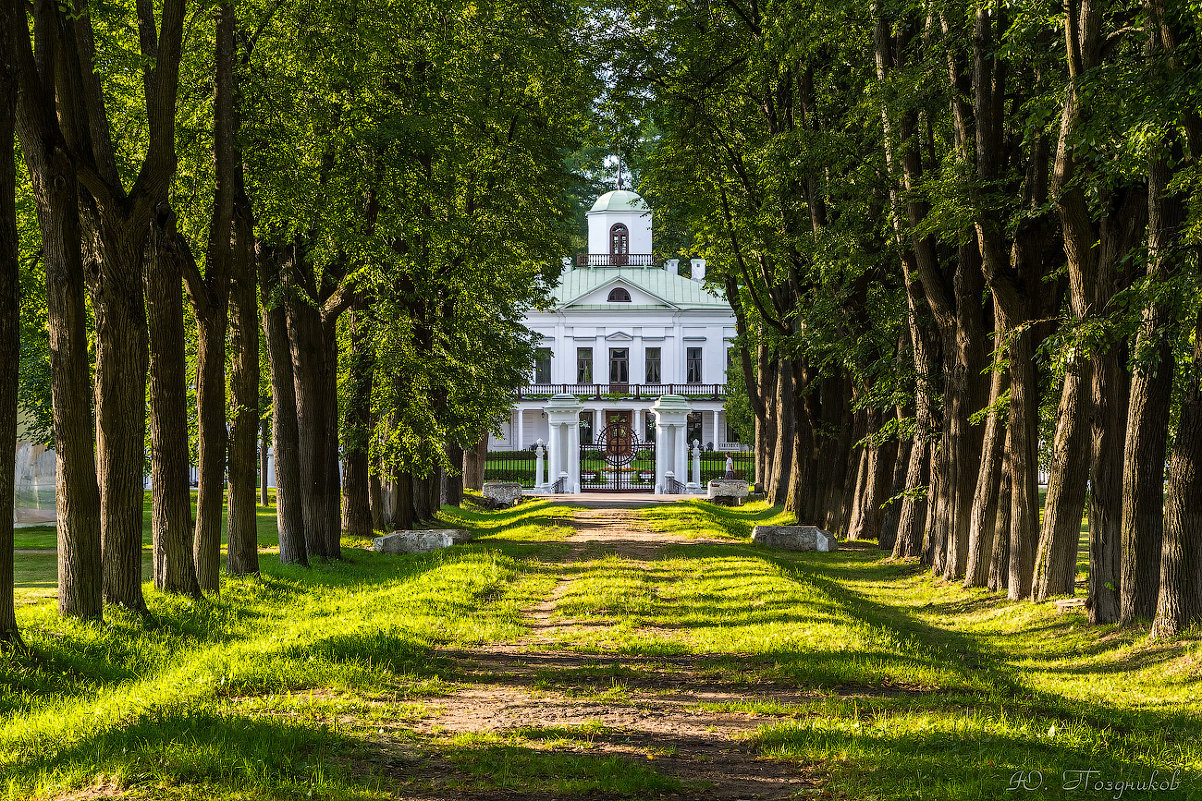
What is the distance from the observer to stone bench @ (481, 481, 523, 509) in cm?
3341

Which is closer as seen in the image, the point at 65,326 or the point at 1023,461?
the point at 65,326

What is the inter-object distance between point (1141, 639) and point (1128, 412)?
207 cm

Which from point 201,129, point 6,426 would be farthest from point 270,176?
point 6,426

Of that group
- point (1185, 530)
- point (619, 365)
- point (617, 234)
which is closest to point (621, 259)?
point (617, 234)

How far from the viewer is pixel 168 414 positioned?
419 inches

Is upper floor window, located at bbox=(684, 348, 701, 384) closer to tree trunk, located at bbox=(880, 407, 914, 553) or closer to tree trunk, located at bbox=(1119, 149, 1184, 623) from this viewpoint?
tree trunk, located at bbox=(880, 407, 914, 553)

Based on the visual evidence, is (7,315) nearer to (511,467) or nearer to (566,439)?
(566,439)

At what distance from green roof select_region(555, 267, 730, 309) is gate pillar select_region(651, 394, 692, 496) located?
75.7 ft

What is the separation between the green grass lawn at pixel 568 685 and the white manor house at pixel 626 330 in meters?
46.4

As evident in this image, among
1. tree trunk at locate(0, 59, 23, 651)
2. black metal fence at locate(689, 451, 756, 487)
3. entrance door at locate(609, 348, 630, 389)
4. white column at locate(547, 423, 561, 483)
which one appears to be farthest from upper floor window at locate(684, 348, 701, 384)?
tree trunk at locate(0, 59, 23, 651)

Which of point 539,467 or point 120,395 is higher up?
point 120,395

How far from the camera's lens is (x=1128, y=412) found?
395 inches

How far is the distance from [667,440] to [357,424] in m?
22.8

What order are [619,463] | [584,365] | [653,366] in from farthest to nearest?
[653,366], [584,365], [619,463]
